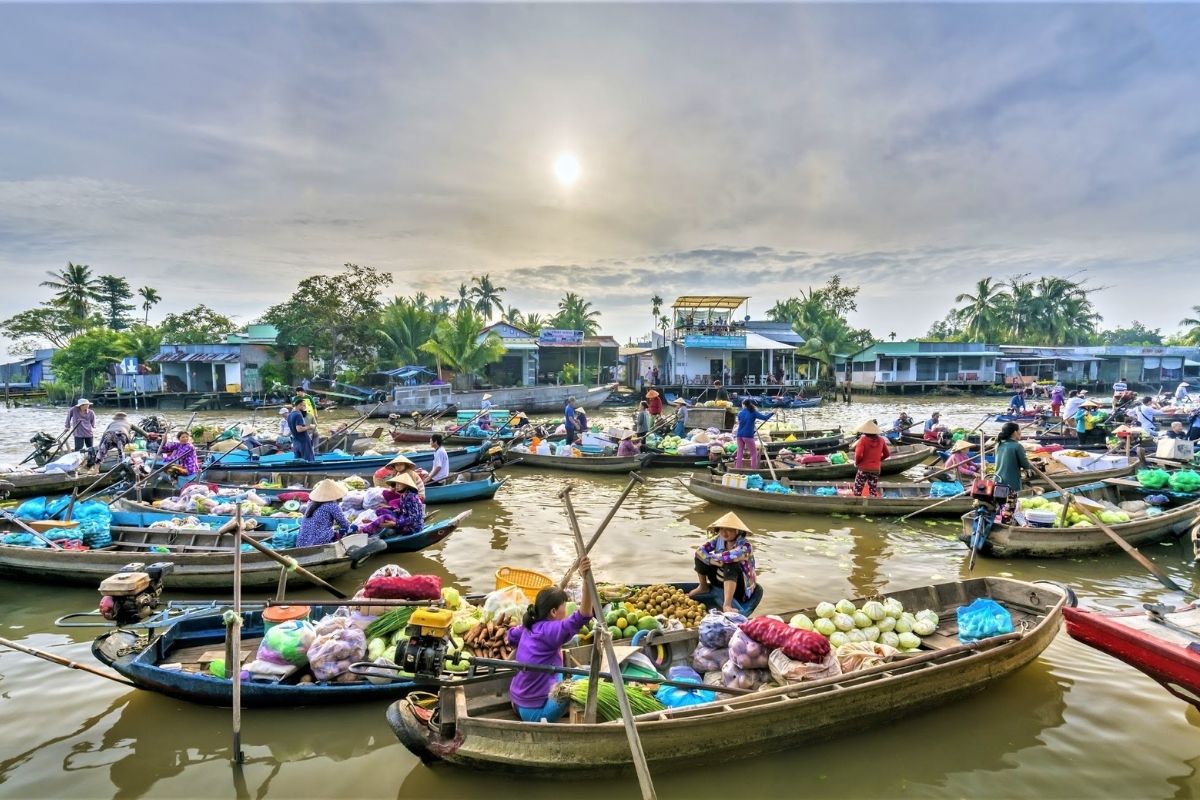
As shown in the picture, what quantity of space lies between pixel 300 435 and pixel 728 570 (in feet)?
36.0

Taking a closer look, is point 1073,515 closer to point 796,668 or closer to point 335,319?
point 796,668

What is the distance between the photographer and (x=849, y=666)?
480 centimetres

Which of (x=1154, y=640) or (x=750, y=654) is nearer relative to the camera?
(x=1154, y=640)

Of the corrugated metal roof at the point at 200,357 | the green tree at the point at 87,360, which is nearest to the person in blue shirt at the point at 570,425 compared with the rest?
the corrugated metal roof at the point at 200,357

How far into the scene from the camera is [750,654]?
4691 millimetres

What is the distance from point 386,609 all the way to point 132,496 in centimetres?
740

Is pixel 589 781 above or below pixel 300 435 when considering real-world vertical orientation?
below

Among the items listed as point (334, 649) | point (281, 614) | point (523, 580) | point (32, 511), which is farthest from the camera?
point (32, 511)

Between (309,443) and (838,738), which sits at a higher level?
(309,443)

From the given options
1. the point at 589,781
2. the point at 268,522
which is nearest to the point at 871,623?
the point at 589,781

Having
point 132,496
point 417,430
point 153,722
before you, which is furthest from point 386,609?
point 417,430

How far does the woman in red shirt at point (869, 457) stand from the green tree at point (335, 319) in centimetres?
3234

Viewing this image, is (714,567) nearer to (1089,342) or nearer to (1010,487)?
(1010,487)

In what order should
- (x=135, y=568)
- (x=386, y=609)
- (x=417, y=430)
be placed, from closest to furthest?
(x=135, y=568) < (x=386, y=609) < (x=417, y=430)
